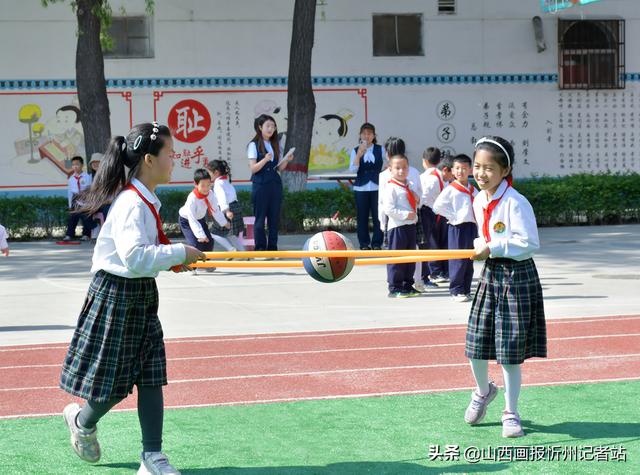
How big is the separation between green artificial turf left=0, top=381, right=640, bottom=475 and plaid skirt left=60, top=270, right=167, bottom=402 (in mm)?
507

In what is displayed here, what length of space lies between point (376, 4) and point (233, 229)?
26.5 feet

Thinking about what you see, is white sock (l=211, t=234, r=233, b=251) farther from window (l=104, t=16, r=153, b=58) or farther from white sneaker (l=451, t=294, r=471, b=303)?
window (l=104, t=16, r=153, b=58)

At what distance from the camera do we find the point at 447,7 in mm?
20906

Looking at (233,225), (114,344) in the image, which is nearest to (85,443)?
(114,344)

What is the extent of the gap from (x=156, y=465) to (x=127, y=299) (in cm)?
77

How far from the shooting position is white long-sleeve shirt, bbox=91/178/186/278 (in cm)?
488

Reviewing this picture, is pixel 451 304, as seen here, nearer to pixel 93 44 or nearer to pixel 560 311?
pixel 560 311

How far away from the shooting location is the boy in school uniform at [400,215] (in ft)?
36.0

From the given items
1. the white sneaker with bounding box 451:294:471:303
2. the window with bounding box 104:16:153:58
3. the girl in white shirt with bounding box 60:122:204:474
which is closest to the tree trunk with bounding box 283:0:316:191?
the window with bounding box 104:16:153:58

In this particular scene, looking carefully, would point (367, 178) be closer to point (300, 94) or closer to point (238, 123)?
point (300, 94)

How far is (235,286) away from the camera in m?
12.3

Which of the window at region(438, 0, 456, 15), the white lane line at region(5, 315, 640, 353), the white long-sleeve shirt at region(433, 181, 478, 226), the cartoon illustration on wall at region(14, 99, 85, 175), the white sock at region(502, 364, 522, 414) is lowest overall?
the white lane line at region(5, 315, 640, 353)

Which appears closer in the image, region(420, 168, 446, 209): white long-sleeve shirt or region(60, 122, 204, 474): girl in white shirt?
region(60, 122, 204, 474): girl in white shirt

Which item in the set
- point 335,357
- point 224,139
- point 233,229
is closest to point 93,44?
point 224,139
